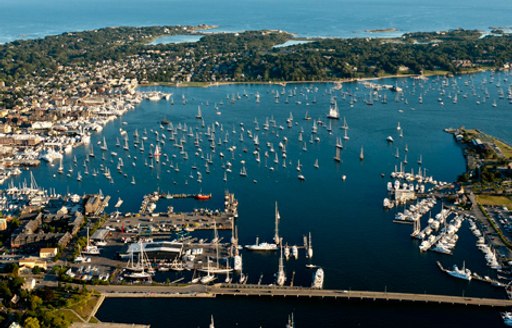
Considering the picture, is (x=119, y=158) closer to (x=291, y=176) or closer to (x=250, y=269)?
(x=291, y=176)

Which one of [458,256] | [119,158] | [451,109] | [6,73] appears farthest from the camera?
[6,73]

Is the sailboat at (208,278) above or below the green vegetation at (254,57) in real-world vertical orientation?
below

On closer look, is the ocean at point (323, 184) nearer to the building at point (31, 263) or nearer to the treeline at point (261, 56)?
the building at point (31, 263)

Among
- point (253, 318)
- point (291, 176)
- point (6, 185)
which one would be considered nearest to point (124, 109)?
point (6, 185)

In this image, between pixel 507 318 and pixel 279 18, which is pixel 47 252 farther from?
pixel 279 18

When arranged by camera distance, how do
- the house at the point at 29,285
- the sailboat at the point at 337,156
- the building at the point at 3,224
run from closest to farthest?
the house at the point at 29,285 < the building at the point at 3,224 < the sailboat at the point at 337,156

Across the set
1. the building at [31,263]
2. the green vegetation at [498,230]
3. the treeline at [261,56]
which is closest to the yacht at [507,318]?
the green vegetation at [498,230]

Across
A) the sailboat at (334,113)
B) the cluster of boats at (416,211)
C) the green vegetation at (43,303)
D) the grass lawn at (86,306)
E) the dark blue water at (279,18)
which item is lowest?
the grass lawn at (86,306)
